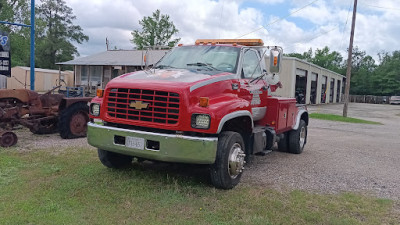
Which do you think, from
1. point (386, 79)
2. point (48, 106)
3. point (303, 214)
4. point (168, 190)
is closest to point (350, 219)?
point (303, 214)

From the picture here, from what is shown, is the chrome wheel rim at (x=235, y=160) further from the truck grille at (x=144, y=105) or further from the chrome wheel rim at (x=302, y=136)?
the chrome wheel rim at (x=302, y=136)

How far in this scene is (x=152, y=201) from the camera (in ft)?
16.2

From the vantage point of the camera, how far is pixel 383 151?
10273mm

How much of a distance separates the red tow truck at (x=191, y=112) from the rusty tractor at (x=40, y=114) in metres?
3.06

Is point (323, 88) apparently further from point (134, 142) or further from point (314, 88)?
point (134, 142)

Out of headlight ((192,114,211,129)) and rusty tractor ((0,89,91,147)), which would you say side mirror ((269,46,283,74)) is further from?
rusty tractor ((0,89,91,147))

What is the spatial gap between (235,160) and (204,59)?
6.55ft

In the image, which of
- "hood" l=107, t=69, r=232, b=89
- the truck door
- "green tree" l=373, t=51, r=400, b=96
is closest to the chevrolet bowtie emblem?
"hood" l=107, t=69, r=232, b=89

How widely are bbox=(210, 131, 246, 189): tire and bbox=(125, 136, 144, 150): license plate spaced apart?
1072mm

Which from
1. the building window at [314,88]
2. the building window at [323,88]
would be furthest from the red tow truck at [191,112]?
the building window at [323,88]

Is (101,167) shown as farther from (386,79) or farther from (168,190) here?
(386,79)

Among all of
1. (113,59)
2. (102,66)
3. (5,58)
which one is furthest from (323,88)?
(5,58)

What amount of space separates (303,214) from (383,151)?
22.0 feet

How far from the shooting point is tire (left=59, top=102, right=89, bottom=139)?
911 cm
